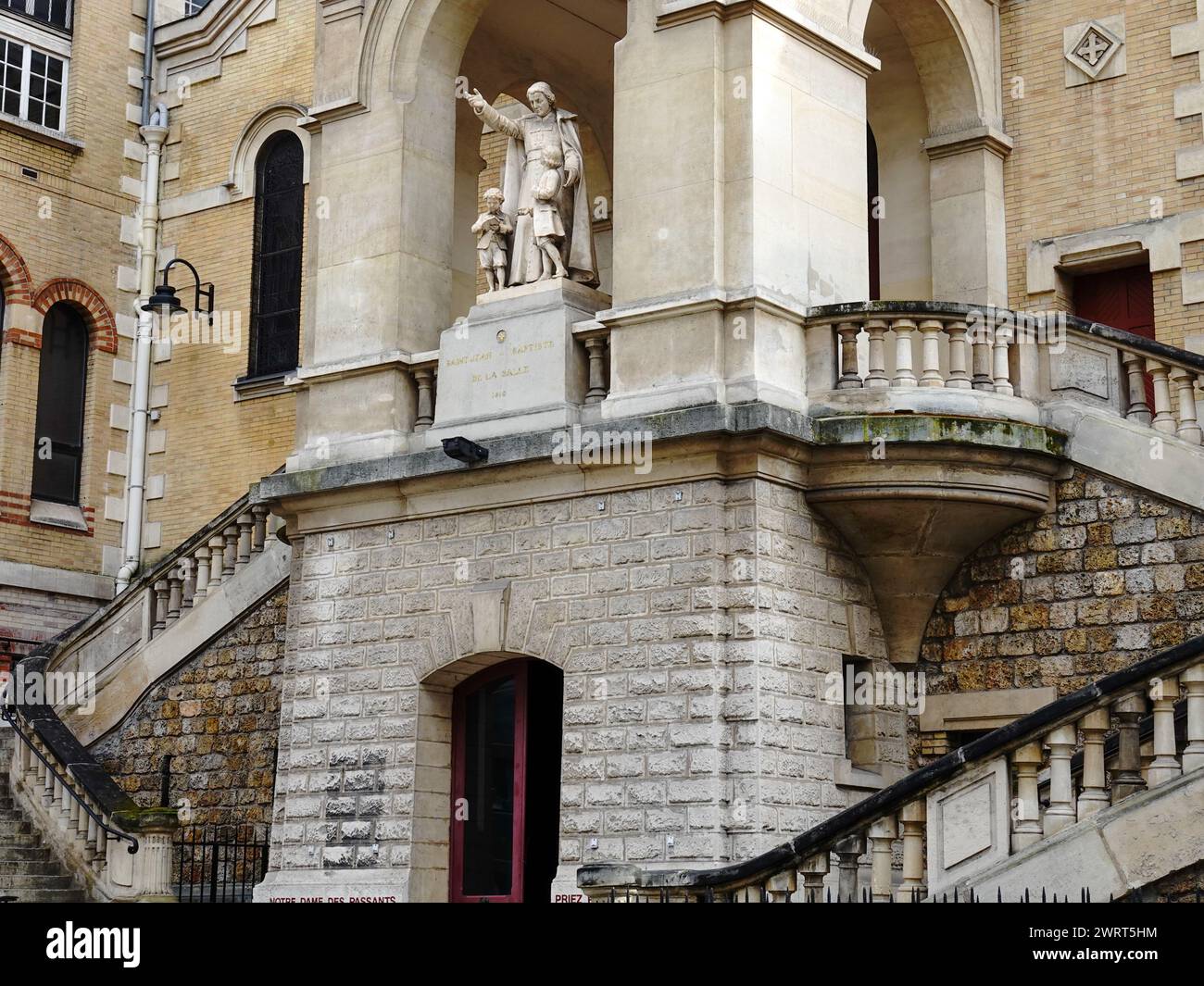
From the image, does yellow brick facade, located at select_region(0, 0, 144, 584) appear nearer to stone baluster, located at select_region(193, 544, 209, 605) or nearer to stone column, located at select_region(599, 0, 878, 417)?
stone baluster, located at select_region(193, 544, 209, 605)

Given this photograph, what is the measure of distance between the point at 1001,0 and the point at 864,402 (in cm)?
588

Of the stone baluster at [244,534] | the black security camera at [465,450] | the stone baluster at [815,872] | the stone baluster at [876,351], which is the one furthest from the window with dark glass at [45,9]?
the stone baluster at [815,872]

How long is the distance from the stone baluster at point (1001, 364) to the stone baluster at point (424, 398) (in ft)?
16.6

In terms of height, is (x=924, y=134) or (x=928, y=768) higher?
(x=924, y=134)

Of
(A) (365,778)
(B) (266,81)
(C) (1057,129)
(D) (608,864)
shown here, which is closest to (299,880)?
(A) (365,778)

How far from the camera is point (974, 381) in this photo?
16016 millimetres

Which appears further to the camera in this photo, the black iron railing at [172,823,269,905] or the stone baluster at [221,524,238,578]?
the stone baluster at [221,524,238,578]

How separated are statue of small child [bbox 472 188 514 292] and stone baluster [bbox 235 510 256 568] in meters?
4.82

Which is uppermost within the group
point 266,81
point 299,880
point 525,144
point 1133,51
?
point 266,81

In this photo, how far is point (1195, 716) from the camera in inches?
489

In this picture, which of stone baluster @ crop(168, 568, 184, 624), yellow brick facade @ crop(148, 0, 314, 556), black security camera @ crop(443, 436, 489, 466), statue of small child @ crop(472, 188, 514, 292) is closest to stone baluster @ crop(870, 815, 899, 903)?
black security camera @ crop(443, 436, 489, 466)

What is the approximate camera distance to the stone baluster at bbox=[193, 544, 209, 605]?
21.3 meters

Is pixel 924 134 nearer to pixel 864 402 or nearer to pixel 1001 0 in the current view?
pixel 1001 0

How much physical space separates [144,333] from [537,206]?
36.0 ft
